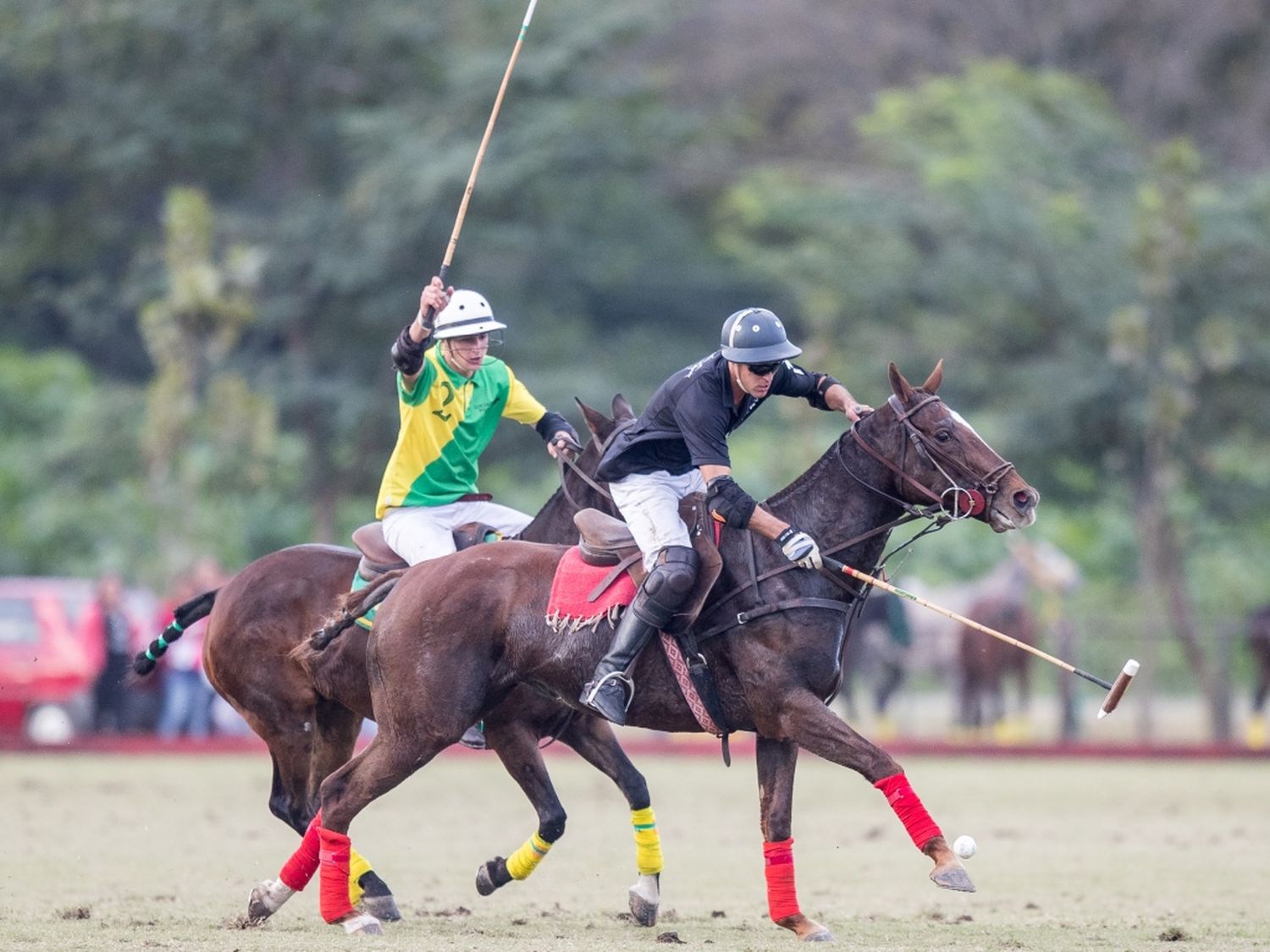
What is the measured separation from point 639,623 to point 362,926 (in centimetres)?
161

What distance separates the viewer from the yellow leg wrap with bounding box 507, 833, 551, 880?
846 centimetres

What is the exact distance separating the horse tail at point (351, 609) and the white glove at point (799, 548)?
1.77 metres

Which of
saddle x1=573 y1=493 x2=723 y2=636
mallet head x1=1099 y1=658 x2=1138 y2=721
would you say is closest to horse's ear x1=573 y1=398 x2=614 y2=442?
saddle x1=573 y1=493 x2=723 y2=636

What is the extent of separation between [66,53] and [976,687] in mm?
16406

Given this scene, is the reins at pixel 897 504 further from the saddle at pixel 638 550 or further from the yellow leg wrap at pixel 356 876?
the yellow leg wrap at pixel 356 876

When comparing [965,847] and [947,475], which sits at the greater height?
[947,475]

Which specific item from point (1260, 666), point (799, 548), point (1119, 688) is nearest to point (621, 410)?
point (799, 548)

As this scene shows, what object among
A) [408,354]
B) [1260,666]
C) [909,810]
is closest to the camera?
[909,810]

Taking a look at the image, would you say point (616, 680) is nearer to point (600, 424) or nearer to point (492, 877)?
point (492, 877)

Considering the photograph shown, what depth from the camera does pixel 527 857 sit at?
8.48 metres

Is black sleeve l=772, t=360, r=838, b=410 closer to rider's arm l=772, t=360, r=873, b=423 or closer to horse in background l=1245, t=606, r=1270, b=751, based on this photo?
rider's arm l=772, t=360, r=873, b=423

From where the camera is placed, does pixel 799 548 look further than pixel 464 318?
No

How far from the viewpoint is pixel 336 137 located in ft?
96.0

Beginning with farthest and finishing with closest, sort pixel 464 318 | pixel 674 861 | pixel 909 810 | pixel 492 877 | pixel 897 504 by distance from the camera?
pixel 674 861, pixel 464 318, pixel 492 877, pixel 897 504, pixel 909 810
